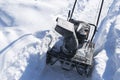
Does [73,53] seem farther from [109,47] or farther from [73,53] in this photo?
[109,47]

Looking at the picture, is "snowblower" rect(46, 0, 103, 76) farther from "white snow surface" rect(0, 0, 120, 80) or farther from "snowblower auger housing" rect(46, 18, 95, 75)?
"white snow surface" rect(0, 0, 120, 80)

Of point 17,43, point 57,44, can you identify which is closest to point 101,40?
point 57,44

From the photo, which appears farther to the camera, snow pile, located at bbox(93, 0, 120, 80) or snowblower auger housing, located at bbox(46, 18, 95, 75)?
snow pile, located at bbox(93, 0, 120, 80)

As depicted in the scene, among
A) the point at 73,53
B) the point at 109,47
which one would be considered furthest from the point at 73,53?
→ the point at 109,47

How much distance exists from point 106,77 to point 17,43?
2.10 metres

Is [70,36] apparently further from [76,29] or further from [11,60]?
[11,60]

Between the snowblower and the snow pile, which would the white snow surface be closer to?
the snow pile

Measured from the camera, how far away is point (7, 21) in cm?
757

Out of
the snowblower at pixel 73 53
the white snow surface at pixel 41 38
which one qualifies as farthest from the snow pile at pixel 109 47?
the snowblower at pixel 73 53

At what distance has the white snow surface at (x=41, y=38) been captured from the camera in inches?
229

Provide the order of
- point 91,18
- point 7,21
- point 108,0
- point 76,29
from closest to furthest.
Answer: point 76,29 < point 7,21 < point 91,18 < point 108,0

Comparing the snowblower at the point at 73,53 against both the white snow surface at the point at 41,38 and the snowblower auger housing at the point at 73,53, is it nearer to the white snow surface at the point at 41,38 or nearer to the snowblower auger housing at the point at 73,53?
the snowblower auger housing at the point at 73,53

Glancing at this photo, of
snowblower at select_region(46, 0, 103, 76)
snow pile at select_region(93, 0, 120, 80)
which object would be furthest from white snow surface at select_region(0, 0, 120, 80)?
snowblower at select_region(46, 0, 103, 76)

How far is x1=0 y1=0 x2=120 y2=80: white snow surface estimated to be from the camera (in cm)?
581
